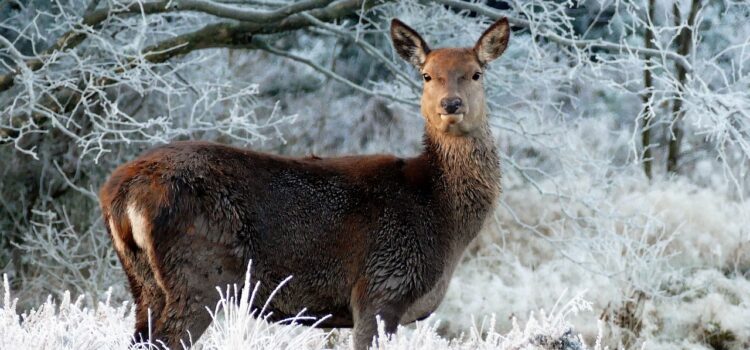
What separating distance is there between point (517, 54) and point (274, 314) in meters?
8.48

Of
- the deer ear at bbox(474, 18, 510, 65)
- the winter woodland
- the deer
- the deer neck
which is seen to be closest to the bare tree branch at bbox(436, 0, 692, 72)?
the winter woodland

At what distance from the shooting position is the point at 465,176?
673 centimetres

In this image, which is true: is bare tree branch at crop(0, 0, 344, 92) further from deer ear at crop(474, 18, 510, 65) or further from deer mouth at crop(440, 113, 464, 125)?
deer mouth at crop(440, 113, 464, 125)

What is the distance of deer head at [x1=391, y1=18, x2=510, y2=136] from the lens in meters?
6.56

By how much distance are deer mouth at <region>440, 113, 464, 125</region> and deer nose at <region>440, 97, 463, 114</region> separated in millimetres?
38

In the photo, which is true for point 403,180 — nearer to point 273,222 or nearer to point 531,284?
point 273,222

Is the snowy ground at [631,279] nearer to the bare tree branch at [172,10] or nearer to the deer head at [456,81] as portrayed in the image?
the bare tree branch at [172,10]

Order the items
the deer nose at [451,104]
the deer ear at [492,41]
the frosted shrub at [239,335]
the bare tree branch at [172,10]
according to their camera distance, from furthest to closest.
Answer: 1. the bare tree branch at [172,10]
2. the deer ear at [492,41]
3. the deer nose at [451,104]
4. the frosted shrub at [239,335]

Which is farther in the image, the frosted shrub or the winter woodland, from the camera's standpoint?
the winter woodland

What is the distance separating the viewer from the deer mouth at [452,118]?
6535 millimetres

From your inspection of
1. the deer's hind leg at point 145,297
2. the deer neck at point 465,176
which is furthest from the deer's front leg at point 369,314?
the deer's hind leg at point 145,297

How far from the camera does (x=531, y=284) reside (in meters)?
12.8

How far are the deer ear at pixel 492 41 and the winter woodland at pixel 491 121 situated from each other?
2902mm

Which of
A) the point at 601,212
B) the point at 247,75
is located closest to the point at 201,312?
the point at 601,212
